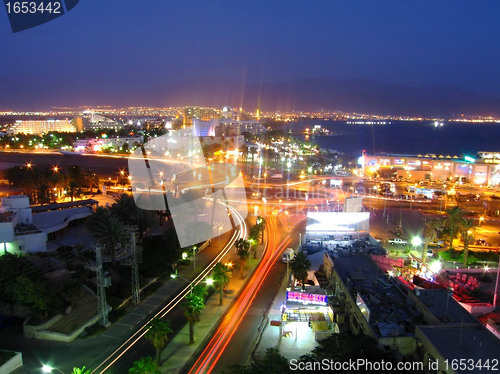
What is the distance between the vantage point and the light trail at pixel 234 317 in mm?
9562

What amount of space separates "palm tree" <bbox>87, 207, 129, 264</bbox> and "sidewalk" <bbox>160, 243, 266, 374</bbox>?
4175mm

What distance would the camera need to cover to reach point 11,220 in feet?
47.6

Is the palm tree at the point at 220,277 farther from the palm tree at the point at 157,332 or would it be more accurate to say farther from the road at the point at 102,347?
the palm tree at the point at 157,332

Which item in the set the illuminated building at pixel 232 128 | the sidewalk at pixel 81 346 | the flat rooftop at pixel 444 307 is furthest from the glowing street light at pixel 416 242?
the illuminated building at pixel 232 128

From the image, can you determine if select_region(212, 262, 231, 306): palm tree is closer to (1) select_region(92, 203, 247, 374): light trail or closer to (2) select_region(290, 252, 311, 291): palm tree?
(1) select_region(92, 203, 247, 374): light trail

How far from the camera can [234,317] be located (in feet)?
38.8

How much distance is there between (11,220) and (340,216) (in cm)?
1432

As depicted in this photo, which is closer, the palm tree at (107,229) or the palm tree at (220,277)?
the palm tree at (220,277)

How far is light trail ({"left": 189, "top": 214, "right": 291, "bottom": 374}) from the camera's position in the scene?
9.56 metres

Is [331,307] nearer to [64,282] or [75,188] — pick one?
[64,282]

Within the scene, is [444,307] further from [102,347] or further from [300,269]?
[102,347]

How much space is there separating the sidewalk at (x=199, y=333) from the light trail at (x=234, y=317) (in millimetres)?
202

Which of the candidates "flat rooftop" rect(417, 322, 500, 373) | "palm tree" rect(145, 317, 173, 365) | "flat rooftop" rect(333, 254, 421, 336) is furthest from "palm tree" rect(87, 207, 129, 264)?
"flat rooftop" rect(417, 322, 500, 373)

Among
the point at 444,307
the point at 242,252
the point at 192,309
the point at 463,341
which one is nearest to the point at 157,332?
the point at 192,309
